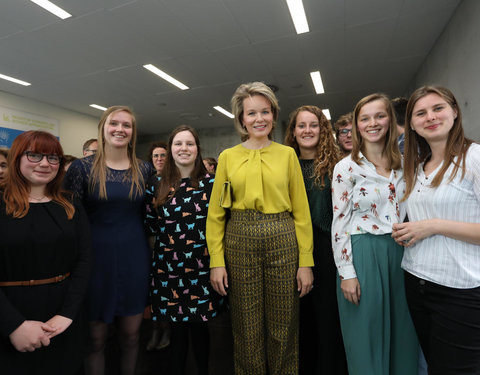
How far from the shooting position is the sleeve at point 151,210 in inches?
66.1

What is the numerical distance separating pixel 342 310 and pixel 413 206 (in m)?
0.63

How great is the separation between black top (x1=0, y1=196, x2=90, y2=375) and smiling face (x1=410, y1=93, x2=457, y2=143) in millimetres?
1744

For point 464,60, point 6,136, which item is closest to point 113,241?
point 464,60

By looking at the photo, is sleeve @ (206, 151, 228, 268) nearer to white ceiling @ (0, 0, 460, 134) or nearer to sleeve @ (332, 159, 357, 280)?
sleeve @ (332, 159, 357, 280)

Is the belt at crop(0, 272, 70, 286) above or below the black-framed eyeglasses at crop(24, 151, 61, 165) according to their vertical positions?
below

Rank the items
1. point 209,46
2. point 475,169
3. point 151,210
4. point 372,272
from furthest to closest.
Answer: point 209,46
point 151,210
point 372,272
point 475,169

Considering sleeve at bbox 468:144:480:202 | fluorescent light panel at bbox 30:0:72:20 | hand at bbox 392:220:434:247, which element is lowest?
hand at bbox 392:220:434:247

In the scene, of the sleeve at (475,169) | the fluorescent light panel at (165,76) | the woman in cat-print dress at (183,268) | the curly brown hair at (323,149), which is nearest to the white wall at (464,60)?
the curly brown hair at (323,149)

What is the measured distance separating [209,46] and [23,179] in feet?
13.7

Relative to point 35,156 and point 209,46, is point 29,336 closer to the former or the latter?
point 35,156

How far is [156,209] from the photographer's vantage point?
1.63 m

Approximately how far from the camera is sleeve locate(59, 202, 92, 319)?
1230 millimetres

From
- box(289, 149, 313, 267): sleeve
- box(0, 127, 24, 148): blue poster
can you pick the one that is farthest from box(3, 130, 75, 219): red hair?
box(0, 127, 24, 148): blue poster

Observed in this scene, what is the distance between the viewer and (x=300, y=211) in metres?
1.44
